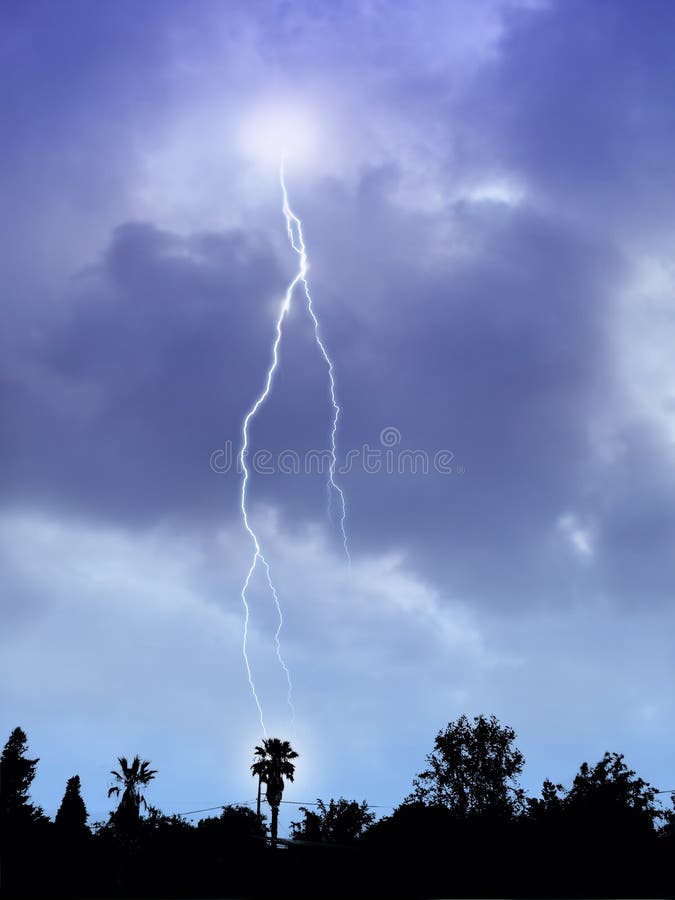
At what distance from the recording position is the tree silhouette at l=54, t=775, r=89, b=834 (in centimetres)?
4825

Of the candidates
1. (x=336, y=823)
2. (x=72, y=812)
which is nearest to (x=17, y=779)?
(x=72, y=812)

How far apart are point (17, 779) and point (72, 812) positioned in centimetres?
469

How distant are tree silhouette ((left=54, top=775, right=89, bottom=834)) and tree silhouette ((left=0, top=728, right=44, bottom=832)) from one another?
1.82 m

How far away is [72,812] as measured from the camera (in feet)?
162

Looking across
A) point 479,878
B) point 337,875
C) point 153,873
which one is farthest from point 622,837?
point 153,873

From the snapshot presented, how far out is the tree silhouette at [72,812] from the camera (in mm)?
48250

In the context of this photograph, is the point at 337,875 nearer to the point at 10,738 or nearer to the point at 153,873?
the point at 153,873

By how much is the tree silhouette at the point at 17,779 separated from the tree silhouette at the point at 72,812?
1816 mm

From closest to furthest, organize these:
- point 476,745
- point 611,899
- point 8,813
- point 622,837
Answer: point 611,899, point 622,837, point 476,745, point 8,813

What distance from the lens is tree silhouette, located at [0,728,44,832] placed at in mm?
46219

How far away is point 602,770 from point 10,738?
42604 millimetres

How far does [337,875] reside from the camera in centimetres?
2489

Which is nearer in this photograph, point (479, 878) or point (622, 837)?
point (479, 878)

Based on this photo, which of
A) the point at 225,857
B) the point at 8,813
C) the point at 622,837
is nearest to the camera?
the point at 622,837
